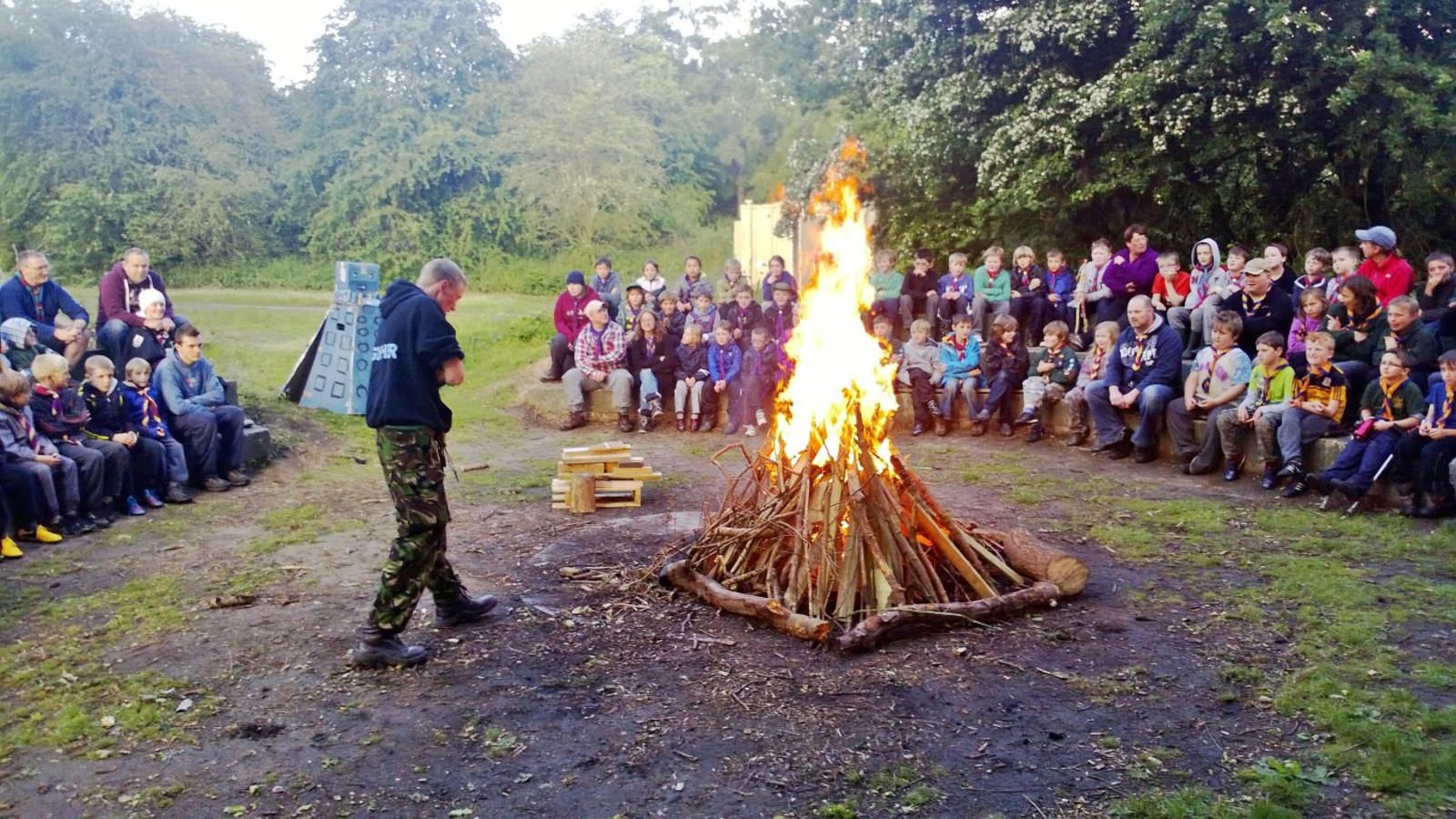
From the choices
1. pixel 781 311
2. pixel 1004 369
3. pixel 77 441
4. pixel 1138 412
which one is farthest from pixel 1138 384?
pixel 77 441

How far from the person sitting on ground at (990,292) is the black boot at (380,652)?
927 centimetres

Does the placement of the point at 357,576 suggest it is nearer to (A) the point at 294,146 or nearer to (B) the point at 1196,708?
(B) the point at 1196,708

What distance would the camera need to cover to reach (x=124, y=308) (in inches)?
403

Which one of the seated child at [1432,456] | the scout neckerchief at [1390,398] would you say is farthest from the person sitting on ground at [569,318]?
the seated child at [1432,456]

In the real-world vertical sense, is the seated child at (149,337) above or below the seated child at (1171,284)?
below

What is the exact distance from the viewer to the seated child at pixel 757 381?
12578mm

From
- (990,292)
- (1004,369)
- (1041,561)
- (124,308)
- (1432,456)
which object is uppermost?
(990,292)

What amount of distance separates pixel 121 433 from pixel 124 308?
7.13ft

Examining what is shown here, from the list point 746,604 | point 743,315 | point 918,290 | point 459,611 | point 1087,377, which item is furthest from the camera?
point 918,290

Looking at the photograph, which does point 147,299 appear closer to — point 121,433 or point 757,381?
point 121,433

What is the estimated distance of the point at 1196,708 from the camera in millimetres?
4539

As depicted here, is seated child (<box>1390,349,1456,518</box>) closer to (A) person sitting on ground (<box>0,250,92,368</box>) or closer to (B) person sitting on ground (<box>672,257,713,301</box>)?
(B) person sitting on ground (<box>672,257,713,301</box>)

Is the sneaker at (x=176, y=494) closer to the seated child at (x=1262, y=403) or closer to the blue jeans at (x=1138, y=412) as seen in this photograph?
the blue jeans at (x=1138, y=412)

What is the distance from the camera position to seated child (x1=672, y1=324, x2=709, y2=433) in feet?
41.9
